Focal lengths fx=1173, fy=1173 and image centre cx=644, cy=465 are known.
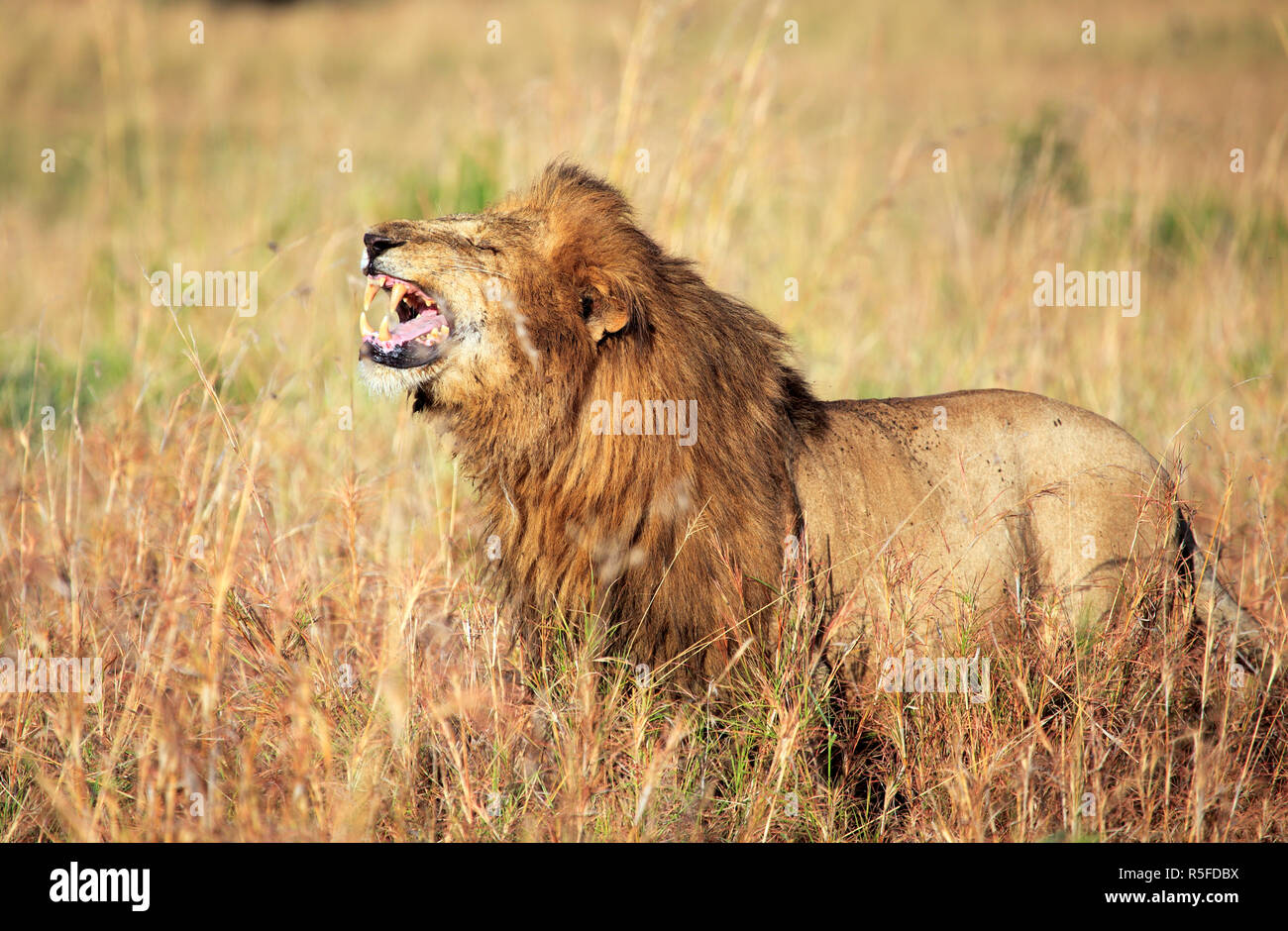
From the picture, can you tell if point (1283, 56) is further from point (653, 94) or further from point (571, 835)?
point (571, 835)

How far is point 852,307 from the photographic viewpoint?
23.5ft

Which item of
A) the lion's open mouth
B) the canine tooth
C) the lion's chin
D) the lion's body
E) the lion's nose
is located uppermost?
the lion's nose

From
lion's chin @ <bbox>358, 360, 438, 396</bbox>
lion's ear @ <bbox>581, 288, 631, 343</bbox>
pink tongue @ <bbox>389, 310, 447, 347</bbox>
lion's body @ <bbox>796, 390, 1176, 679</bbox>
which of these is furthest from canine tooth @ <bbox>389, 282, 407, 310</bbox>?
lion's body @ <bbox>796, 390, 1176, 679</bbox>

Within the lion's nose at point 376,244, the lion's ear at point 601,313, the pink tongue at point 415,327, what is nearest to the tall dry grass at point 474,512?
the pink tongue at point 415,327

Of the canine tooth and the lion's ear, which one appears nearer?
the lion's ear

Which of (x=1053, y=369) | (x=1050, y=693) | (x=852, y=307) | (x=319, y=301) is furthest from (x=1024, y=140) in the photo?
(x=1050, y=693)

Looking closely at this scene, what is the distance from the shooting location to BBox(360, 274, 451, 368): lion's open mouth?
3158mm

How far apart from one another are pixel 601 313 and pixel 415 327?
51 cm

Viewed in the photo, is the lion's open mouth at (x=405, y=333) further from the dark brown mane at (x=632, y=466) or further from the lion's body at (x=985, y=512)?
the lion's body at (x=985, y=512)

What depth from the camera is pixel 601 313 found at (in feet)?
10.5

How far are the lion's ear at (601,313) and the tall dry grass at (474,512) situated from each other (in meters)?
0.85

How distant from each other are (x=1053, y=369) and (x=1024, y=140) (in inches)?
114

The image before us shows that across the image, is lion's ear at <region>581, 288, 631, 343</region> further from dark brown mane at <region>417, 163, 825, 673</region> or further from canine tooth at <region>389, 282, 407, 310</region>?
canine tooth at <region>389, 282, 407, 310</region>

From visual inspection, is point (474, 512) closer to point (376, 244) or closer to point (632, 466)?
point (632, 466)
